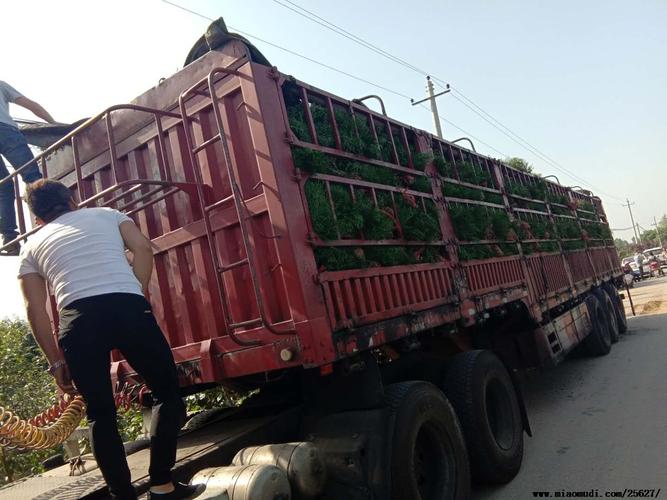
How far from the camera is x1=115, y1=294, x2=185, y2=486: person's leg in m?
2.45

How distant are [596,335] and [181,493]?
→ 8665 millimetres

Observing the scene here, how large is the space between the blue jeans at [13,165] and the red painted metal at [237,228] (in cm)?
22

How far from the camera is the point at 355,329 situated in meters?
3.10

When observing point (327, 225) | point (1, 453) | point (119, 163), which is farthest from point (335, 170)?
point (1, 453)

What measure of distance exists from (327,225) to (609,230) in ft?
40.0

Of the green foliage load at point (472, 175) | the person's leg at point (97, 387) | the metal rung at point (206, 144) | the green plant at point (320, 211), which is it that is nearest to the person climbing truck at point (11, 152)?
the metal rung at point (206, 144)

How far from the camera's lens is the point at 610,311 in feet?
35.1

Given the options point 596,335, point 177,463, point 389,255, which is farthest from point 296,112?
point 596,335

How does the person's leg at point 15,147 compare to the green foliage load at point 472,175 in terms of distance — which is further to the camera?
the green foliage load at point 472,175

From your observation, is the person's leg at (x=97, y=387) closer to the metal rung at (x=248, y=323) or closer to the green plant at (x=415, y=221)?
the metal rung at (x=248, y=323)

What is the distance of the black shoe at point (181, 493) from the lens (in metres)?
2.41

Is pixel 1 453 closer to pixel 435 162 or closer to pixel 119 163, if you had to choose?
pixel 119 163

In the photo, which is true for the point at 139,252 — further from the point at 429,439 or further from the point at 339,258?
the point at 429,439

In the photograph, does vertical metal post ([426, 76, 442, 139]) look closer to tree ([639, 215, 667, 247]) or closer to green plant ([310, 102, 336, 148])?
green plant ([310, 102, 336, 148])
